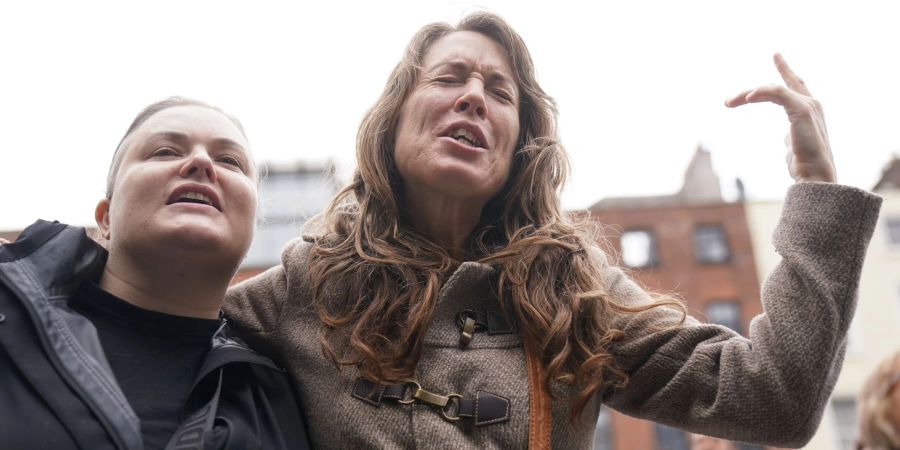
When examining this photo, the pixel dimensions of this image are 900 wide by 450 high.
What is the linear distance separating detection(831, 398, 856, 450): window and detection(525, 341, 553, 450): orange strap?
782 inches

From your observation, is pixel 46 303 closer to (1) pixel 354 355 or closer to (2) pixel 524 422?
(1) pixel 354 355

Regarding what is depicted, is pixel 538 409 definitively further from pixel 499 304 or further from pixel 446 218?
pixel 446 218

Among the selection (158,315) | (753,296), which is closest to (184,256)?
(158,315)

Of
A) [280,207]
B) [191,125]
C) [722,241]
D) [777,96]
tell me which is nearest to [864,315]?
[722,241]

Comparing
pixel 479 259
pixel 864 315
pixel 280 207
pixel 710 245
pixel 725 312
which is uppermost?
pixel 479 259

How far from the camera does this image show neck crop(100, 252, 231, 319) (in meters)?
2.27

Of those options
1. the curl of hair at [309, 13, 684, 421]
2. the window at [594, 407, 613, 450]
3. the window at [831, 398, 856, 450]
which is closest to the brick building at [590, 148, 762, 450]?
the window at [831, 398, 856, 450]

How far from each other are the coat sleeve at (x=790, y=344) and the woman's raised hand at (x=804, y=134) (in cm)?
8

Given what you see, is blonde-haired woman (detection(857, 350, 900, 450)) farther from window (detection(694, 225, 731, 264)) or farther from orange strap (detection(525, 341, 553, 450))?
window (detection(694, 225, 731, 264))

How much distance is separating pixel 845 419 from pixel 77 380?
21.2 m

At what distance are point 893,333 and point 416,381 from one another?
71.3 ft

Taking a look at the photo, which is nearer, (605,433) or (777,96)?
(777,96)

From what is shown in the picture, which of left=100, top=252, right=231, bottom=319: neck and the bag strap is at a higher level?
left=100, top=252, right=231, bottom=319: neck

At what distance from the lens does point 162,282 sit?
229 cm
